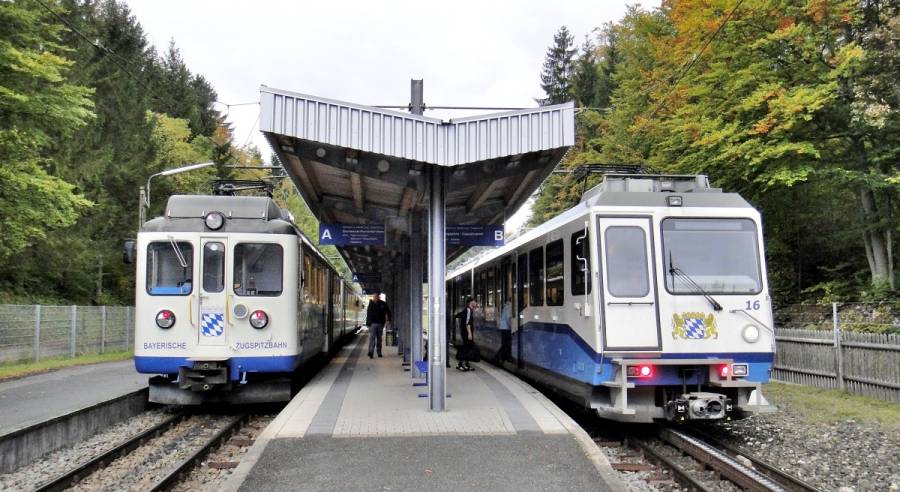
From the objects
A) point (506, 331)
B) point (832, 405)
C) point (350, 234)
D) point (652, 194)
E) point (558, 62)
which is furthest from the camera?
point (558, 62)

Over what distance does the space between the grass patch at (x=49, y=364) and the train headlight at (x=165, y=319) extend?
619 cm

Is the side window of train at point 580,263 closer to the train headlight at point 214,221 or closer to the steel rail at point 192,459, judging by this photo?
the steel rail at point 192,459

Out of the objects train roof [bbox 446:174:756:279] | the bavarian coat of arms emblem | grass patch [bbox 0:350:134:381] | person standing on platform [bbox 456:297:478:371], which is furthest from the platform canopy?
grass patch [bbox 0:350:134:381]

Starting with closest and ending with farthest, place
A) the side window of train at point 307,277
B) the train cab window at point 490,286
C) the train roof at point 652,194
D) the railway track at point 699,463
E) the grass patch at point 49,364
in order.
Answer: the railway track at point 699,463
the train roof at point 652,194
the side window of train at point 307,277
the grass patch at point 49,364
the train cab window at point 490,286

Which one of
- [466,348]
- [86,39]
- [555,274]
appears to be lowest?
[466,348]

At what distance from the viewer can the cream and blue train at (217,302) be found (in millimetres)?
10891

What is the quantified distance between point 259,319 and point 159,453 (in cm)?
260

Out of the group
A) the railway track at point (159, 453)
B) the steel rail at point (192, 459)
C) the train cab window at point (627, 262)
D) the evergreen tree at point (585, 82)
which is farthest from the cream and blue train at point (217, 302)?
the evergreen tree at point (585, 82)

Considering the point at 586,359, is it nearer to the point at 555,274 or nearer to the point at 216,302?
the point at 555,274

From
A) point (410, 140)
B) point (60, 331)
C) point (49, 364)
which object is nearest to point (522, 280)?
point (410, 140)

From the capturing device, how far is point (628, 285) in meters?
8.95

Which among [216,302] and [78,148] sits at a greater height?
[78,148]

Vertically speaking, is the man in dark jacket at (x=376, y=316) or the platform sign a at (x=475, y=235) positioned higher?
the platform sign a at (x=475, y=235)

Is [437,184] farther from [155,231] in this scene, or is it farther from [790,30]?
[790,30]
